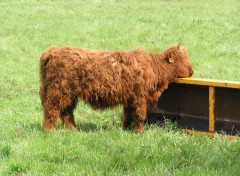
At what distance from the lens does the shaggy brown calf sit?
8312 mm

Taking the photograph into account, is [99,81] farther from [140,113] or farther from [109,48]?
[109,48]

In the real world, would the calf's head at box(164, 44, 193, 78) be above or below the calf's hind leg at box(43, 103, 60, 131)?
above

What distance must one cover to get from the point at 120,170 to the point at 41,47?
10.7m

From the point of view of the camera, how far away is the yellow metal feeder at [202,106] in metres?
8.21

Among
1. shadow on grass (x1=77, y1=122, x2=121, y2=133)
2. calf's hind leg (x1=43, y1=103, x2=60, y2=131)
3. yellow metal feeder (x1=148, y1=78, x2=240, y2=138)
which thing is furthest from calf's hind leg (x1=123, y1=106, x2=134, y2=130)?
calf's hind leg (x1=43, y1=103, x2=60, y2=131)

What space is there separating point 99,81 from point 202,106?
1.68m

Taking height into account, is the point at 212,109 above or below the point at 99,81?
below

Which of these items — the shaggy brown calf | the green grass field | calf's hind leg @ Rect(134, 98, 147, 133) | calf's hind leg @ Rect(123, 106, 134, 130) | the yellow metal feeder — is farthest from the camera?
calf's hind leg @ Rect(123, 106, 134, 130)

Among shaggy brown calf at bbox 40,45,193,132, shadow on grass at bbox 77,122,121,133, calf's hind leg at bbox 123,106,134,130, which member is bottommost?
shadow on grass at bbox 77,122,121,133

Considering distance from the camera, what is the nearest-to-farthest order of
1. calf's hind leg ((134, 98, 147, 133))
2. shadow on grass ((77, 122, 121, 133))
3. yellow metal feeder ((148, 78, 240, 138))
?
yellow metal feeder ((148, 78, 240, 138)) < shadow on grass ((77, 122, 121, 133)) < calf's hind leg ((134, 98, 147, 133))

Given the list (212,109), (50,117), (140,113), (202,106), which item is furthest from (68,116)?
(212,109)

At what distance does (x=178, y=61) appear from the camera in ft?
29.2

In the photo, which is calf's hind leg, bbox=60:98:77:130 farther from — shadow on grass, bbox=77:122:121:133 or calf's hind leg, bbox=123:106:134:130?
calf's hind leg, bbox=123:106:134:130

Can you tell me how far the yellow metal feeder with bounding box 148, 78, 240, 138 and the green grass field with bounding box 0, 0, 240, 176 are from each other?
0.41m
